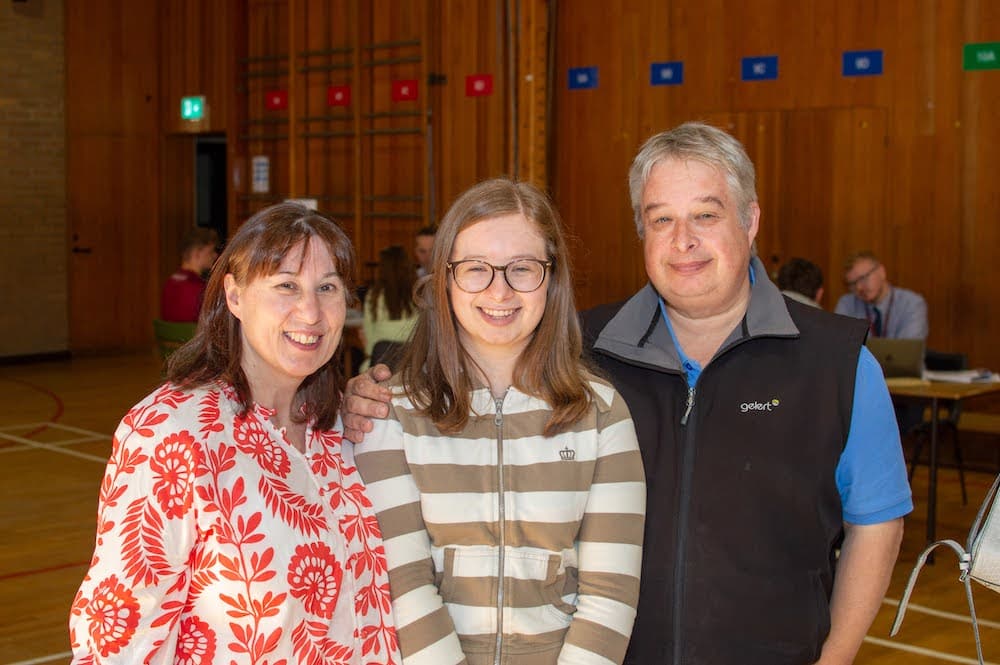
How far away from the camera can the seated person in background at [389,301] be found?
754 centimetres

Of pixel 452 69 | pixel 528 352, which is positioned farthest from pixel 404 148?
pixel 528 352

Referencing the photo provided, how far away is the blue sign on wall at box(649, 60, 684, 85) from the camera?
30.8 feet

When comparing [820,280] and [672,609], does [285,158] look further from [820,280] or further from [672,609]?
[672,609]

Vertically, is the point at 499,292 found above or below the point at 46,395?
above

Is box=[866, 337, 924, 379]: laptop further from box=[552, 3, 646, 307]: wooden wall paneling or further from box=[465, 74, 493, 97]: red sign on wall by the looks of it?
box=[465, 74, 493, 97]: red sign on wall

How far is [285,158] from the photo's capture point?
42.2 ft

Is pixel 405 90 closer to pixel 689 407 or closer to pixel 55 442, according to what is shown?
pixel 55 442

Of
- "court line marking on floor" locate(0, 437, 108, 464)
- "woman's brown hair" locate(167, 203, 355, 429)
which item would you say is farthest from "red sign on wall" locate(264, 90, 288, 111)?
"woman's brown hair" locate(167, 203, 355, 429)

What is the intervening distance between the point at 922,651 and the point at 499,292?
3.26 metres

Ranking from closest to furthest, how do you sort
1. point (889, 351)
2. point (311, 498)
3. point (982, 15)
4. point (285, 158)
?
point (311, 498) < point (889, 351) < point (982, 15) < point (285, 158)

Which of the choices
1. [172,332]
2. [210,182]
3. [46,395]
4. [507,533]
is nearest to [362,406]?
[507,533]

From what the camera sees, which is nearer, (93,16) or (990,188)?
(990,188)

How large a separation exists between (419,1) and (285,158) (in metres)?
2.64

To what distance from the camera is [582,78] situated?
10.0m
